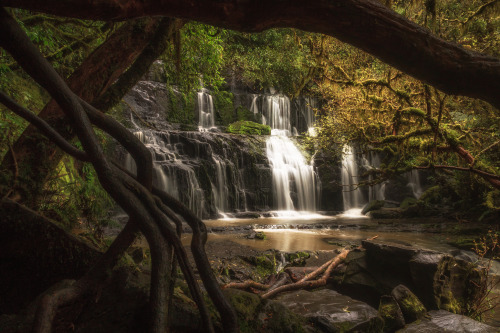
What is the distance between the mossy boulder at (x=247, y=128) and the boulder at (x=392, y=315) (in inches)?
699

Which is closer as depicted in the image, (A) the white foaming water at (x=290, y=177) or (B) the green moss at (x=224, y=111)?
(A) the white foaming water at (x=290, y=177)

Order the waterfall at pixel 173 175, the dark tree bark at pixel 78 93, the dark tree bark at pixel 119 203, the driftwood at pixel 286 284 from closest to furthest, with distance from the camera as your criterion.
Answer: the dark tree bark at pixel 119 203
the dark tree bark at pixel 78 93
the driftwood at pixel 286 284
the waterfall at pixel 173 175

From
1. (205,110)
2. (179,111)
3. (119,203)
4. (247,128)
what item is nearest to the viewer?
(119,203)

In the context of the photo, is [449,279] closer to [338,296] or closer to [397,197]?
[338,296]

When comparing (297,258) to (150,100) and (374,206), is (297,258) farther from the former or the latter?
(150,100)

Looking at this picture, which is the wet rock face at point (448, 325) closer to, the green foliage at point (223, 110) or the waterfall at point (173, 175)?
the waterfall at point (173, 175)

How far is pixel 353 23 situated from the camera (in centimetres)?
188

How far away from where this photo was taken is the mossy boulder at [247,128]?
2144 centimetres

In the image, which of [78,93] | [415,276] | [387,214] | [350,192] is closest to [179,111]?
[350,192]

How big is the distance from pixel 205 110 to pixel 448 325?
21060 mm

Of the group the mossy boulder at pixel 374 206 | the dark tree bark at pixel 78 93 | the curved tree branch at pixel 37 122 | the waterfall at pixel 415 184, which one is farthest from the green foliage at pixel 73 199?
the waterfall at pixel 415 184

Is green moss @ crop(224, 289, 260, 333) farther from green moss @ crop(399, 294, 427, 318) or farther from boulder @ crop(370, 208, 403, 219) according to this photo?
boulder @ crop(370, 208, 403, 219)

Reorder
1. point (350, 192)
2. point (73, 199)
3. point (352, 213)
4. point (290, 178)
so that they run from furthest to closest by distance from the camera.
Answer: point (350, 192) → point (290, 178) → point (352, 213) → point (73, 199)

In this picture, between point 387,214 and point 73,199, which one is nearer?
point 73,199
